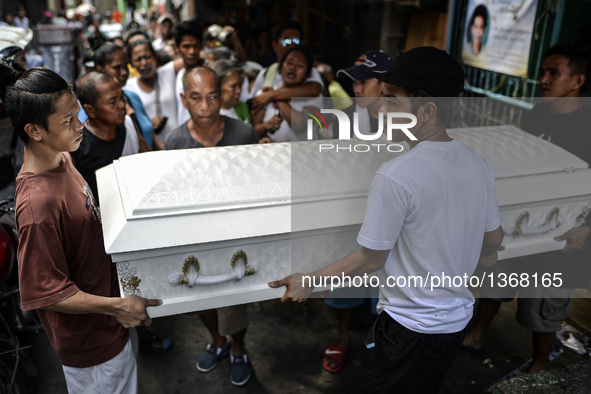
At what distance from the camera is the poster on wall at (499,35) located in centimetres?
397

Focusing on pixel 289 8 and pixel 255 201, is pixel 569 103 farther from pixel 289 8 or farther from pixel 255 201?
pixel 289 8

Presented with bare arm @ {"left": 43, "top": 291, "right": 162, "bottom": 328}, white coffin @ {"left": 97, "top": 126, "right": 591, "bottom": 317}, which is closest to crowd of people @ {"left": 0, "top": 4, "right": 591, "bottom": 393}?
bare arm @ {"left": 43, "top": 291, "right": 162, "bottom": 328}

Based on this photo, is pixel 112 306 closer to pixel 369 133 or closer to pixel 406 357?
pixel 406 357

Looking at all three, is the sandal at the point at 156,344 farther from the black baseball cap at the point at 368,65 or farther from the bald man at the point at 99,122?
the black baseball cap at the point at 368,65

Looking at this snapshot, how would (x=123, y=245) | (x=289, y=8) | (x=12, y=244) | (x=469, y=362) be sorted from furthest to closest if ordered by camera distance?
(x=289, y=8)
(x=469, y=362)
(x=12, y=244)
(x=123, y=245)

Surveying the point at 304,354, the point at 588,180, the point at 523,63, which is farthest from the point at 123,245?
the point at 523,63

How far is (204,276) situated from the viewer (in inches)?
68.8

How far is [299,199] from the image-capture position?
181 centimetres

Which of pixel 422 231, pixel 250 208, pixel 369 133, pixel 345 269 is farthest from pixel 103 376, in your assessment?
pixel 369 133

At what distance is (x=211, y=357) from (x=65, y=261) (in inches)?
59.5

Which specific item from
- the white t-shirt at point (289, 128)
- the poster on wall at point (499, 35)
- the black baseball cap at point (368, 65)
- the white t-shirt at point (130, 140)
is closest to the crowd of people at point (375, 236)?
the white t-shirt at point (130, 140)

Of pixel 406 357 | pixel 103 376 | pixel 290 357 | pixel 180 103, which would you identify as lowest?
pixel 290 357

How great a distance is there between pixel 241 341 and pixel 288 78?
2018 mm

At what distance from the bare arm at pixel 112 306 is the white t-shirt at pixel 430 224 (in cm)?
85
